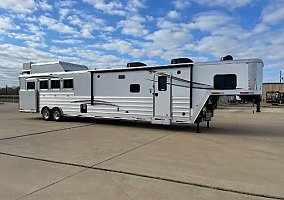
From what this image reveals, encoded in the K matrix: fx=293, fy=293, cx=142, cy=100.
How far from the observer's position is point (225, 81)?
434 inches

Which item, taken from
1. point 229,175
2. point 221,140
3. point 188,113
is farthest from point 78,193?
point 188,113

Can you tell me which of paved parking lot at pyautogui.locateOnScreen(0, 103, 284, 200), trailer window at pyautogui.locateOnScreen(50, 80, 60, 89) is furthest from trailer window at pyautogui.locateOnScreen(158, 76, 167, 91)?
trailer window at pyautogui.locateOnScreen(50, 80, 60, 89)

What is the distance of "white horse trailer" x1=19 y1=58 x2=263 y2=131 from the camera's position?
11.0m

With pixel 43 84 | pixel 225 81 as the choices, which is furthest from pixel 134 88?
pixel 43 84

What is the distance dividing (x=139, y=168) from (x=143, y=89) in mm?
7033

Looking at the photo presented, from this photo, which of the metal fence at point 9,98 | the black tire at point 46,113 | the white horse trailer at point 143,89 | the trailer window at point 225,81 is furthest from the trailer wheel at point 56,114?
the metal fence at point 9,98

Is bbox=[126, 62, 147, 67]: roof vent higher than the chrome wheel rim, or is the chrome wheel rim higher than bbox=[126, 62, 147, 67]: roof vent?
bbox=[126, 62, 147, 67]: roof vent

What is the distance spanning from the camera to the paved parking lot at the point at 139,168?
4.75 m

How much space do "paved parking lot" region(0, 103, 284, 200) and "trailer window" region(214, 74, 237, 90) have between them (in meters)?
2.18

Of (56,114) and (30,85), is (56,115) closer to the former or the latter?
(56,114)

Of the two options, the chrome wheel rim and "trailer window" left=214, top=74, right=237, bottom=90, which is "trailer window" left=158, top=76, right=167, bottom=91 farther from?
the chrome wheel rim

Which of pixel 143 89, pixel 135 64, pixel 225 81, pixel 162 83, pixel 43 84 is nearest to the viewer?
pixel 225 81

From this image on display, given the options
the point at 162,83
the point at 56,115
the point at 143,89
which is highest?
the point at 162,83

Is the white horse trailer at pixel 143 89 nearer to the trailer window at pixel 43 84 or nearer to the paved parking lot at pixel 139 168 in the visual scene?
the trailer window at pixel 43 84
